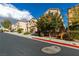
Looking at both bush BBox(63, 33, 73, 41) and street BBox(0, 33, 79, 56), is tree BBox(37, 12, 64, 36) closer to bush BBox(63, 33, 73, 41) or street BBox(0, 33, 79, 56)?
bush BBox(63, 33, 73, 41)

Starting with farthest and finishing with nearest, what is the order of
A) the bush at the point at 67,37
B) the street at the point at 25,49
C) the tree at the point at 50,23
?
1. the tree at the point at 50,23
2. the bush at the point at 67,37
3. the street at the point at 25,49

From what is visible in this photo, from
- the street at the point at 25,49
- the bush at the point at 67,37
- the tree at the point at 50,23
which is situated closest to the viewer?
the street at the point at 25,49

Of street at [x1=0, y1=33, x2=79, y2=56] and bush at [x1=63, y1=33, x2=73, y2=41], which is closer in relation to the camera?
street at [x1=0, y1=33, x2=79, y2=56]

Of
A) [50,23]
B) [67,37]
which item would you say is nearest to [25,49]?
[50,23]

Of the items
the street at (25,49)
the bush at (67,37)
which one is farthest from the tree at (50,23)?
the street at (25,49)

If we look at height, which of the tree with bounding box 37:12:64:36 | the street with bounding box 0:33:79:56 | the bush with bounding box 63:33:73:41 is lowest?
the street with bounding box 0:33:79:56

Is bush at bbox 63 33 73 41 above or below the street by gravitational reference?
above

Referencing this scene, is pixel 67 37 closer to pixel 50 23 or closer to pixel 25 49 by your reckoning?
pixel 50 23

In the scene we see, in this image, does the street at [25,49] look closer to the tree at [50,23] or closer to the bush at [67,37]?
the tree at [50,23]

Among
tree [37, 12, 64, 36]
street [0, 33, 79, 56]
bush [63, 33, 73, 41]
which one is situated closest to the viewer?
street [0, 33, 79, 56]

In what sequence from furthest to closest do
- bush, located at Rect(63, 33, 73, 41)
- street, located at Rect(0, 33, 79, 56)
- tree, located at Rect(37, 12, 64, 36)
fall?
tree, located at Rect(37, 12, 64, 36), bush, located at Rect(63, 33, 73, 41), street, located at Rect(0, 33, 79, 56)

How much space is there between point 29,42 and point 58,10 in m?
2.52

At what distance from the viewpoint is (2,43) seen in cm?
1226

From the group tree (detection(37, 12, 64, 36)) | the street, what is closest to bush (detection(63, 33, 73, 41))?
tree (detection(37, 12, 64, 36))
